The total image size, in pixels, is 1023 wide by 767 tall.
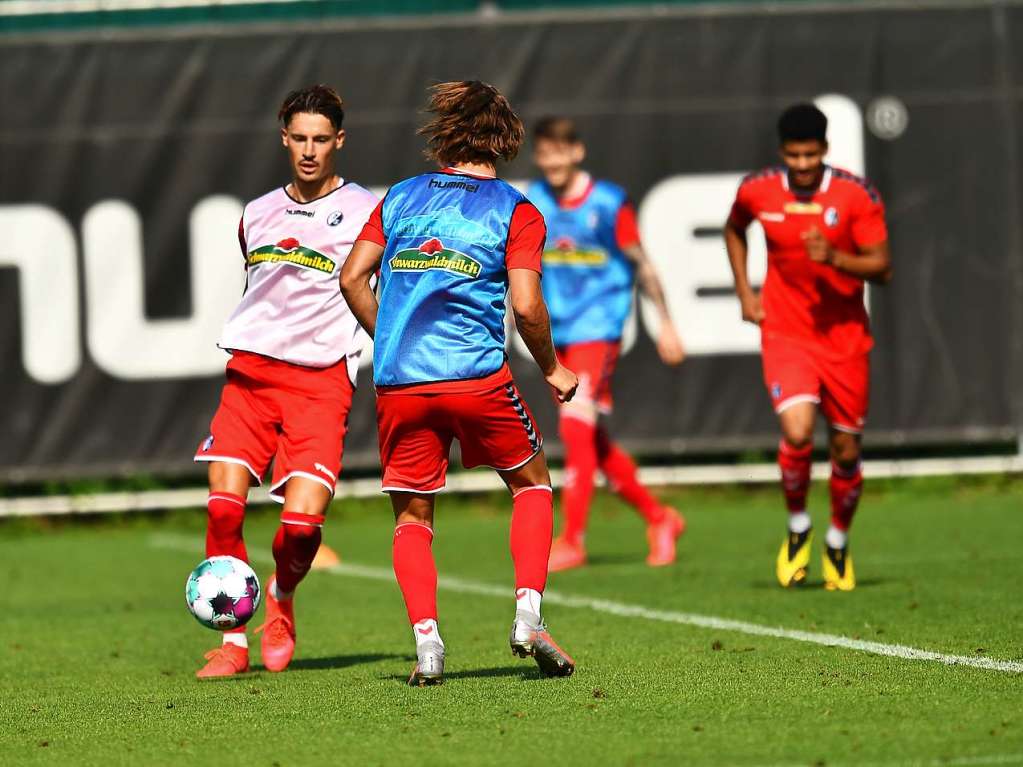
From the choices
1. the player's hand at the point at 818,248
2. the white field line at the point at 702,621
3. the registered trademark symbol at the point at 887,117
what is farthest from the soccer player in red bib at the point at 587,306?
the registered trademark symbol at the point at 887,117

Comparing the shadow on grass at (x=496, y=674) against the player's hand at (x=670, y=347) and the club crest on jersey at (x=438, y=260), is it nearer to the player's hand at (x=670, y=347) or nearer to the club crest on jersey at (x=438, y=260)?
the club crest on jersey at (x=438, y=260)

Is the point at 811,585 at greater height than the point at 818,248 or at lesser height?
lesser

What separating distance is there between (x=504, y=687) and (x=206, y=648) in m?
2.45

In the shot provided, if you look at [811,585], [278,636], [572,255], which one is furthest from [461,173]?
[572,255]

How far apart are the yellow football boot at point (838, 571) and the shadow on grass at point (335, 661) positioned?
8.59ft

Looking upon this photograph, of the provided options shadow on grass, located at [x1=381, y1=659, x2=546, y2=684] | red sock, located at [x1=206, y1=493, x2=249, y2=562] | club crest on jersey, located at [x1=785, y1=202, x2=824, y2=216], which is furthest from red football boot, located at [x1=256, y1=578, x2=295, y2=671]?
club crest on jersey, located at [x1=785, y1=202, x2=824, y2=216]

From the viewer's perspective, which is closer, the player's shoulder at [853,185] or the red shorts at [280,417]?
the red shorts at [280,417]

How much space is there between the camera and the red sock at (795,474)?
9.77m

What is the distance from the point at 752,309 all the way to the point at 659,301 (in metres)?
1.55

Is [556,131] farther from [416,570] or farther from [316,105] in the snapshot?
[416,570]

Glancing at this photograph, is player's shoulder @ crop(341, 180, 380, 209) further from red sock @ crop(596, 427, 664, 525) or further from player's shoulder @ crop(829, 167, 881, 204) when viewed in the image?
red sock @ crop(596, 427, 664, 525)

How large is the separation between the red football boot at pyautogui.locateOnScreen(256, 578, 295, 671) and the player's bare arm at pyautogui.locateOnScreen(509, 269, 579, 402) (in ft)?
5.68

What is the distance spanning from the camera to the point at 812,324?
977cm

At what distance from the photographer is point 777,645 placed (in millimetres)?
7539
